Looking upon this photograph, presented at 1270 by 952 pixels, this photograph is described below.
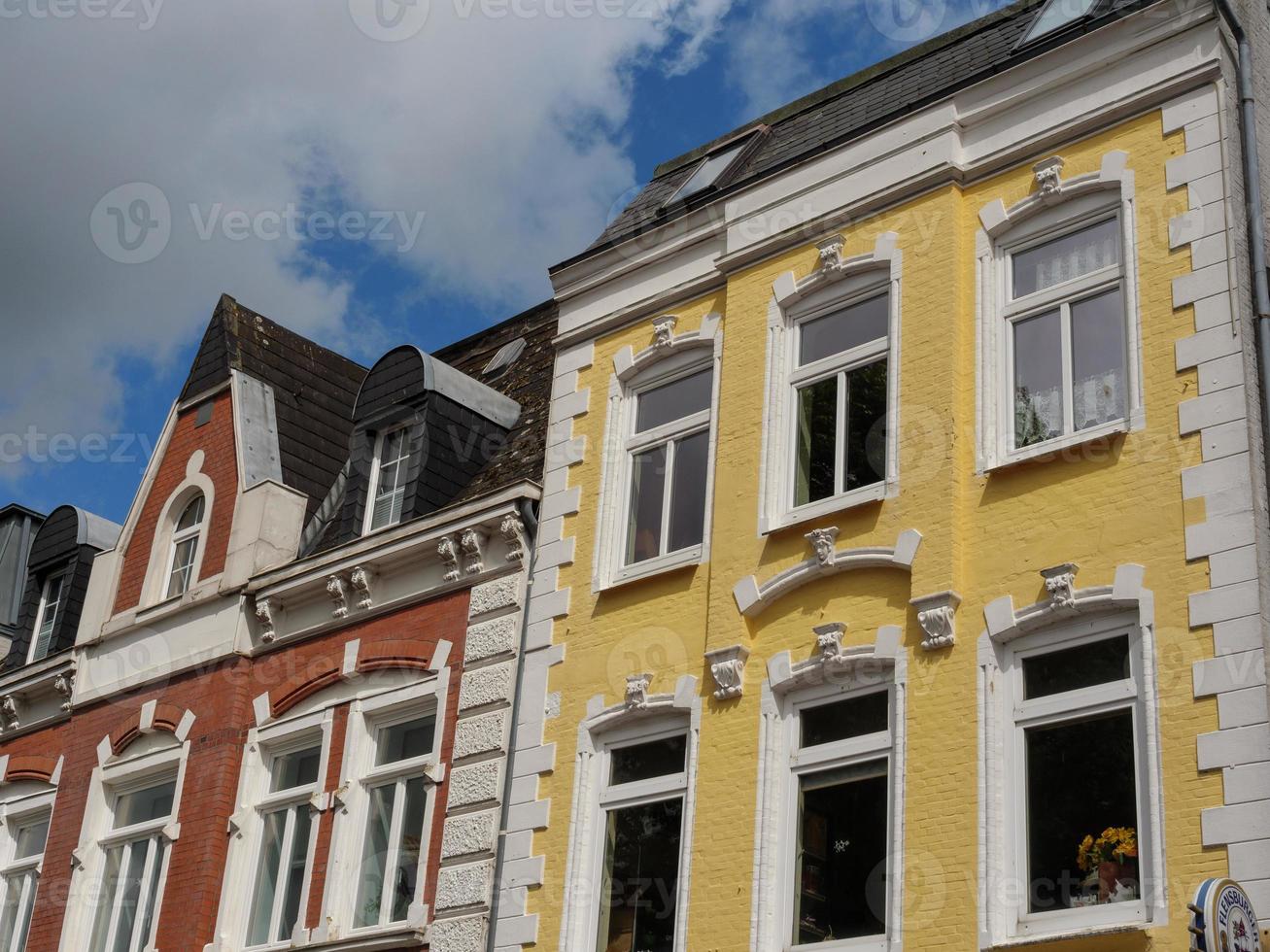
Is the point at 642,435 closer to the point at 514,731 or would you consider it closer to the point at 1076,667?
the point at 514,731

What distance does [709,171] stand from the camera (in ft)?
65.1

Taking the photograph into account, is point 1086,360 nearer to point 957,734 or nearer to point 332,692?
point 957,734

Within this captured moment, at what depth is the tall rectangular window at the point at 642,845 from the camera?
49.5 ft

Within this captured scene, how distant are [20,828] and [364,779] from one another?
7.13 metres

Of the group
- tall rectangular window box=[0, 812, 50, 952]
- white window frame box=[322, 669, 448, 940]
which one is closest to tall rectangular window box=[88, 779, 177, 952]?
tall rectangular window box=[0, 812, 50, 952]

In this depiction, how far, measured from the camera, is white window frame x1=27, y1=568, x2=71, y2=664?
24.9m

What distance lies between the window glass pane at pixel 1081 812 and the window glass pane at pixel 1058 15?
667 cm

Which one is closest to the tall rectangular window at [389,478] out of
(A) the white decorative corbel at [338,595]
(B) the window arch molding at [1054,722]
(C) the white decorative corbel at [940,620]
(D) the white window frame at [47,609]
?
(A) the white decorative corbel at [338,595]

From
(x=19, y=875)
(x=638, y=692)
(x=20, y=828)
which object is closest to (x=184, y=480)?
(x=20, y=828)

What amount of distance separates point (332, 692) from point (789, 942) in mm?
6953

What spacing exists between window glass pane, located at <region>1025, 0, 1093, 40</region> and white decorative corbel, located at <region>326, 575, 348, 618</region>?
904 centimetres

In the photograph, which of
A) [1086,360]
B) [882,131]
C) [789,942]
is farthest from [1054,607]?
[882,131]

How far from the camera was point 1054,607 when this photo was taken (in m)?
13.1

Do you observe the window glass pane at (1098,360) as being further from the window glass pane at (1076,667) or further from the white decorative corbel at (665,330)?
the white decorative corbel at (665,330)
